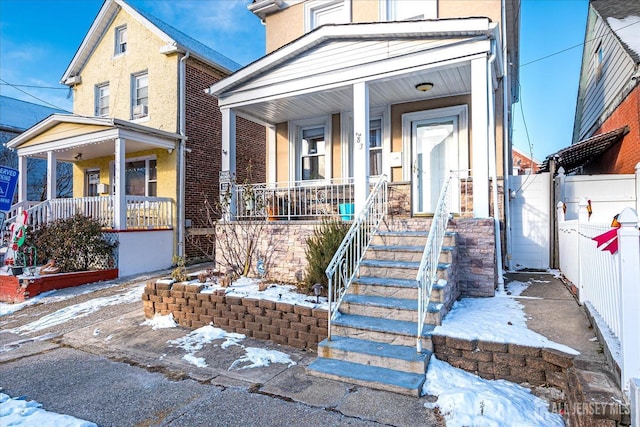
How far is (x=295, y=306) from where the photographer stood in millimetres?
4812

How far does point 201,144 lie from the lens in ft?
38.8

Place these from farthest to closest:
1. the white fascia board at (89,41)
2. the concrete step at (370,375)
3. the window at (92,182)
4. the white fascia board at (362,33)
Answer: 1. the window at (92,182)
2. the white fascia board at (89,41)
3. the white fascia board at (362,33)
4. the concrete step at (370,375)

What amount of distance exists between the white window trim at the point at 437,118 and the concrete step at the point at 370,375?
5.19 meters

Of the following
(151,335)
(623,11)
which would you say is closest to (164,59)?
(151,335)

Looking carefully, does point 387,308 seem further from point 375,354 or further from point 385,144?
point 385,144

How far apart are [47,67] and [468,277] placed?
23.5m

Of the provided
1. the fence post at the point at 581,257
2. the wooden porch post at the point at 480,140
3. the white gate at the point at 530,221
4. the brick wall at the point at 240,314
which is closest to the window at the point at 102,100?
the brick wall at the point at 240,314

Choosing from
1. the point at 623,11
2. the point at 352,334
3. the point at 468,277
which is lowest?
the point at 352,334

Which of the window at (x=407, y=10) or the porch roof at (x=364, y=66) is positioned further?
the window at (x=407, y=10)

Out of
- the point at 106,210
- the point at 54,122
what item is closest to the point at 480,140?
the point at 106,210

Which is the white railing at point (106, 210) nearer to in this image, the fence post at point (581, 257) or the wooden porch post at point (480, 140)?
the wooden porch post at point (480, 140)

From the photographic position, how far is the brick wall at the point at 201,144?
11.3 metres

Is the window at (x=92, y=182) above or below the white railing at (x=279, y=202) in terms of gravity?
above

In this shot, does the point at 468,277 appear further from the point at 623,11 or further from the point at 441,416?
the point at 623,11
